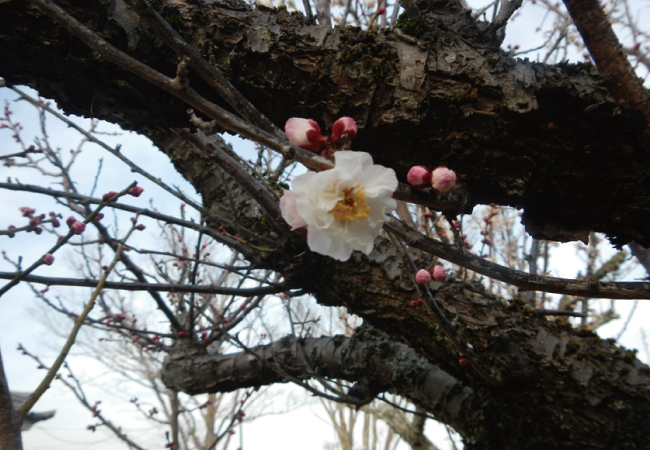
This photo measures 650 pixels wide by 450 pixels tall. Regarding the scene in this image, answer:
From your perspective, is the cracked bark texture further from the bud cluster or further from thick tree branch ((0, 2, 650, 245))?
the bud cluster

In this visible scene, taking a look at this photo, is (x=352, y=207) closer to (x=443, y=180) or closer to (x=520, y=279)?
(x=443, y=180)

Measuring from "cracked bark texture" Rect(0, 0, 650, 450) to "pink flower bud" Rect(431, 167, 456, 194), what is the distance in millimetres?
578

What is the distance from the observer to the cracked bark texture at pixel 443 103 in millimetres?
1286

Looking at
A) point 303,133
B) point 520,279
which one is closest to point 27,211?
point 303,133

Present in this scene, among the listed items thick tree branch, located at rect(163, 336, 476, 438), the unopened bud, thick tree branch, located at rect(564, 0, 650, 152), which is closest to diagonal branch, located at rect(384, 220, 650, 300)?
thick tree branch, located at rect(564, 0, 650, 152)

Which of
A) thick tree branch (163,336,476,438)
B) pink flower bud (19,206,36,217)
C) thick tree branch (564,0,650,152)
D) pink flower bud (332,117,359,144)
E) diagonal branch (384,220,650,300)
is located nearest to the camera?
diagonal branch (384,220,650,300)

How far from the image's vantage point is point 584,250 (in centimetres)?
596

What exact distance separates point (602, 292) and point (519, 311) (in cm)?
121

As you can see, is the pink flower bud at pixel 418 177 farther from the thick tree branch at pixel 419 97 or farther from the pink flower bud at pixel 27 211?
the pink flower bud at pixel 27 211

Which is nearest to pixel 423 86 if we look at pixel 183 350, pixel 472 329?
pixel 472 329

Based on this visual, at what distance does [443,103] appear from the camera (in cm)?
134

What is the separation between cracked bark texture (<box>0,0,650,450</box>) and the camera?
1.29 m

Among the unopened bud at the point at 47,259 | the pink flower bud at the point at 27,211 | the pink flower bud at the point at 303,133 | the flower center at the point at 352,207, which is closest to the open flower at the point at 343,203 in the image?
the flower center at the point at 352,207

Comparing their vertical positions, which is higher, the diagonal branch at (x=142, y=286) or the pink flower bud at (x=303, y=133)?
the diagonal branch at (x=142, y=286)
